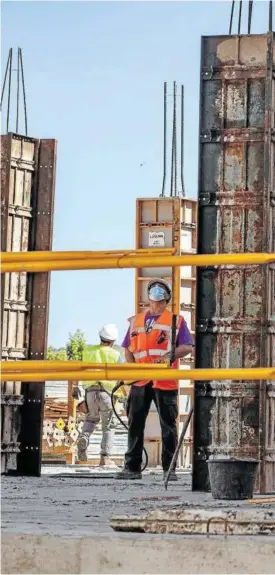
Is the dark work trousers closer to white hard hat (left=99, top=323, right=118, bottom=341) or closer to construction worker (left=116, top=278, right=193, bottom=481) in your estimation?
construction worker (left=116, top=278, right=193, bottom=481)

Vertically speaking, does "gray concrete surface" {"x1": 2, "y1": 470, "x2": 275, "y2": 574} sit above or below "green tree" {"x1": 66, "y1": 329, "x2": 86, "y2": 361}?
below

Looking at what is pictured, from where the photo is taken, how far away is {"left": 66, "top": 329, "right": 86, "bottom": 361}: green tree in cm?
7719

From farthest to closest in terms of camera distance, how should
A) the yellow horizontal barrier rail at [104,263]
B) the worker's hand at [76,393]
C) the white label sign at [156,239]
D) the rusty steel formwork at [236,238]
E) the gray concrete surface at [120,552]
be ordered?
the worker's hand at [76,393] < the white label sign at [156,239] < the rusty steel formwork at [236,238] < the yellow horizontal barrier rail at [104,263] < the gray concrete surface at [120,552]

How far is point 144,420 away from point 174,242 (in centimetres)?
998

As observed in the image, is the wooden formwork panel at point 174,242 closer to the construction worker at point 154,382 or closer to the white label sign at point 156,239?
the white label sign at point 156,239

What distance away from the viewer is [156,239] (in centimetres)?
2523

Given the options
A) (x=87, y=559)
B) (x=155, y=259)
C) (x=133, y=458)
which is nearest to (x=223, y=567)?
(x=87, y=559)

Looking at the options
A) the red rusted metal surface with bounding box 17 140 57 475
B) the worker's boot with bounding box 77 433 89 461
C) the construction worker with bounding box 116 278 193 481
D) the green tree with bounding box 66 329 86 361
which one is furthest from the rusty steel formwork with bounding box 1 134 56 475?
the green tree with bounding box 66 329 86 361

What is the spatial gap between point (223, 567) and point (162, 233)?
19049 mm

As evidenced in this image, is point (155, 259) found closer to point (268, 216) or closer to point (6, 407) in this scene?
point (268, 216)

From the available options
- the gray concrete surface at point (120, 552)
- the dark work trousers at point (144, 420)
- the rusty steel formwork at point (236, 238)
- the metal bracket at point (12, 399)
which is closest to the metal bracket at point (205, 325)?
the rusty steel formwork at point (236, 238)

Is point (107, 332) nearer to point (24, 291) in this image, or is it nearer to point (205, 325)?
point (24, 291)

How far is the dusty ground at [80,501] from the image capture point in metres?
7.41

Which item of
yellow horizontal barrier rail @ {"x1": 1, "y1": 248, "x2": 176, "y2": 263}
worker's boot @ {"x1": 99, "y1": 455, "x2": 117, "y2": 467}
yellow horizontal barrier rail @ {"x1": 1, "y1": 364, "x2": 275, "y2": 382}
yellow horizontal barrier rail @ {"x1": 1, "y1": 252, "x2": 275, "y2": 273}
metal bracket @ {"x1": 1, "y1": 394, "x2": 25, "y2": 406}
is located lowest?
worker's boot @ {"x1": 99, "y1": 455, "x2": 117, "y2": 467}
